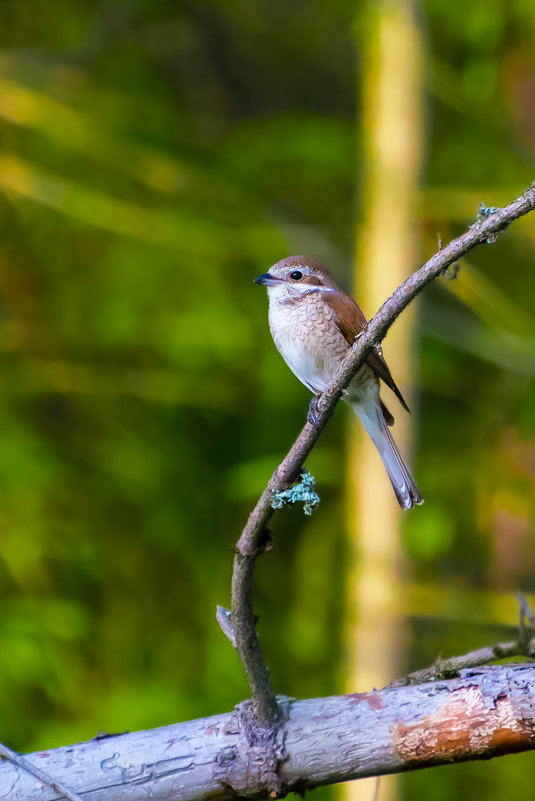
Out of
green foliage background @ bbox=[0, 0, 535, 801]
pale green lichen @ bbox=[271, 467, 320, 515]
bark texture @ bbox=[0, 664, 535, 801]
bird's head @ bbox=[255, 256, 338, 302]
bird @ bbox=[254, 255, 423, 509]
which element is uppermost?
green foliage background @ bbox=[0, 0, 535, 801]

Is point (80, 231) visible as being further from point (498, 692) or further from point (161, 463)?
point (498, 692)

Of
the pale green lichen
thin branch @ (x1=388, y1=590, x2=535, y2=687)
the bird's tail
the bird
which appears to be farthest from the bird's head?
thin branch @ (x1=388, y1=590, x2=535, y2=687)

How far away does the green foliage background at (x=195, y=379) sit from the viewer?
4.79 meters

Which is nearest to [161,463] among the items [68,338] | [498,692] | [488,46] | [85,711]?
[68,338]

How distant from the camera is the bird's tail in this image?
2.92 meters

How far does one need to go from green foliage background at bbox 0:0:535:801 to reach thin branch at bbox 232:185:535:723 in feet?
7.92

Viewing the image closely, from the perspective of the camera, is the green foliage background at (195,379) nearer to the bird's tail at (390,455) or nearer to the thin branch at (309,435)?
the bird's tail at (390,455)

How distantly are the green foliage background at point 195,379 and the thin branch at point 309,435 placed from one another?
2.41 meters

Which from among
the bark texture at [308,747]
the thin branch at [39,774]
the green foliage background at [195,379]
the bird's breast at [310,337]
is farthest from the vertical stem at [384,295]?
the thin branch at [39,774]

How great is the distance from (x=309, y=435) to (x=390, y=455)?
3.50 feet

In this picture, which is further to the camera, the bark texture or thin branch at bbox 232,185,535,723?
the bark texture

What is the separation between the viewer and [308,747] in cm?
226

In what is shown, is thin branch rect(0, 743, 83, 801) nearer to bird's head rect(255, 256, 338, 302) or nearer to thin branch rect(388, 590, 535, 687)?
thin branch rect(388, 590, 535, 687)

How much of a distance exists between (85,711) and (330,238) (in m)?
2.97
